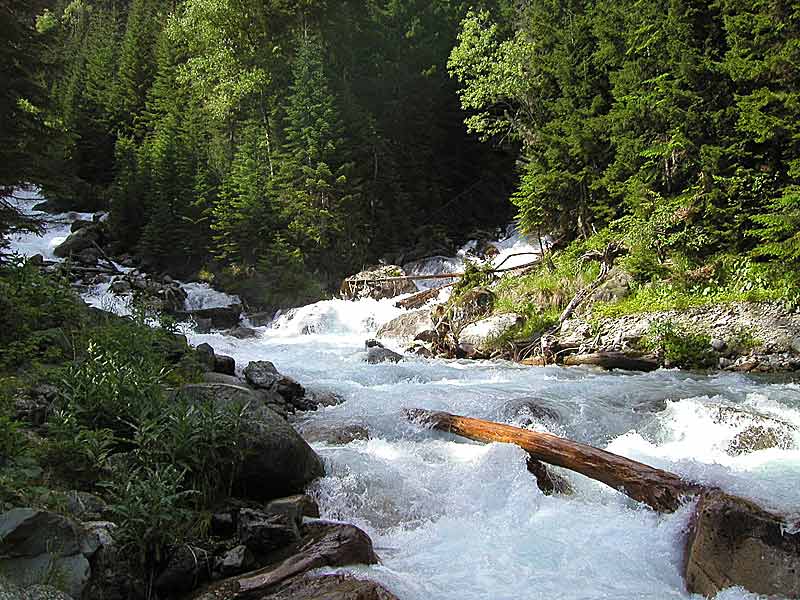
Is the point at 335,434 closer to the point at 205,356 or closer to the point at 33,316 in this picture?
the point at 205,356

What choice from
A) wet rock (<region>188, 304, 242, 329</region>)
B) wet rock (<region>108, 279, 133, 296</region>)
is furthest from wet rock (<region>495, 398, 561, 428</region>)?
wet rock (<region>108, 279, 133, 296</region>)

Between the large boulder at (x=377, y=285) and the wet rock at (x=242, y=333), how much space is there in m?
4.35

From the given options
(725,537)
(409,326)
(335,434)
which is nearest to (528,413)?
(335,434)

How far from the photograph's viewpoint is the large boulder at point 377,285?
72.9 ft

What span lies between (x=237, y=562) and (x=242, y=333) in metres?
15.8

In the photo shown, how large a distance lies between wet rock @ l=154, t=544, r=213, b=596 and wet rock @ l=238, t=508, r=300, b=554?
0.38m

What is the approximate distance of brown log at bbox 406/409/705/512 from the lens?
5.20m

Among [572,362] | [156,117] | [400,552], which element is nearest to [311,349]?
[572,362]

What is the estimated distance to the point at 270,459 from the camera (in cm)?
580

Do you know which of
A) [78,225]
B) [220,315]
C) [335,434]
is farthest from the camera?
[78,225]

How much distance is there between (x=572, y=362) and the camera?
13.5 metres

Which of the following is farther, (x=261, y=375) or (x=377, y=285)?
(x=377, y=285)

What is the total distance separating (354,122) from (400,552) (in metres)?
24.4

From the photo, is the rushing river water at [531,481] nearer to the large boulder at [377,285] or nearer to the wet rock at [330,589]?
the wet rock at [330,589]
